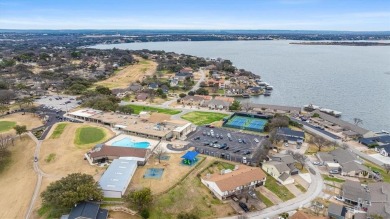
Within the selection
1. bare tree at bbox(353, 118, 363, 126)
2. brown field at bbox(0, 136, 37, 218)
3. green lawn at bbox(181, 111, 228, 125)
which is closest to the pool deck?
brown field at bbox(0, 136, 37, 218)

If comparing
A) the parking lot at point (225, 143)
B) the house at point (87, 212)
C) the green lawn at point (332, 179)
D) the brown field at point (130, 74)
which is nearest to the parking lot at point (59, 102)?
the brown field at point (130, 74)

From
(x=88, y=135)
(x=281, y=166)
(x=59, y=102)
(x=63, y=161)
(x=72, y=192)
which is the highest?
(x=72, y=192)

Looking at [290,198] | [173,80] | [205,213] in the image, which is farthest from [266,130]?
[173,80]

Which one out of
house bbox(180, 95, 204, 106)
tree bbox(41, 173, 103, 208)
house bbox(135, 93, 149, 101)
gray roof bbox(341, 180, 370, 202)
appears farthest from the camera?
house bbox(135, 93, 149, 101)

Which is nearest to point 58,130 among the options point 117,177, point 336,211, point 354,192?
point 117,177

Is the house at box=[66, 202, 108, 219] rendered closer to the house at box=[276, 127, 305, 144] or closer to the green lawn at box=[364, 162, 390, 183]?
the house at box=[276, 127, 305, 144]

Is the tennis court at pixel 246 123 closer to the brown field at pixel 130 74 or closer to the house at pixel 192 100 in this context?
the house at pixel 192 100

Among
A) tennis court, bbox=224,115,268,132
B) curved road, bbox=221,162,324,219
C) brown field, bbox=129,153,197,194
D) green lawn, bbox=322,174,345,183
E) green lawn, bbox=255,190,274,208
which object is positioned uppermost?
brown field, bbox=129,153,197,194

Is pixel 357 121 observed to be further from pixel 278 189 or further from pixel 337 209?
pixel 337 209
